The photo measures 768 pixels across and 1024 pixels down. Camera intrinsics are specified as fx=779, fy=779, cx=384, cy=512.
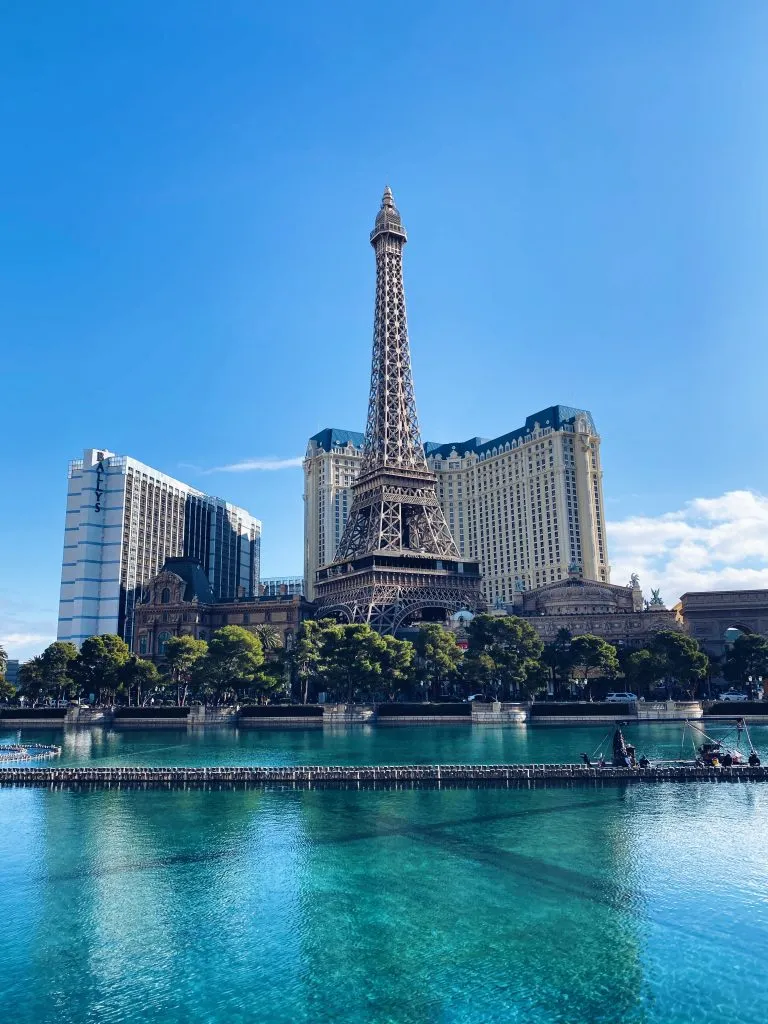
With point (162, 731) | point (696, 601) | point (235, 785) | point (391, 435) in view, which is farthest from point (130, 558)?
point (235, 785)

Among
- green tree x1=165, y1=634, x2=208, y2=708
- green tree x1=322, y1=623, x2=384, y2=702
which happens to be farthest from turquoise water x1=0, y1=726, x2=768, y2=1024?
green tree x1=165, y1=634, x2=208, y2=708

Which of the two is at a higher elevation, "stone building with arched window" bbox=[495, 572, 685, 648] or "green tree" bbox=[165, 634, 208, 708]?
"stone building with arched window" bbox=[495, 572, 685, 648]

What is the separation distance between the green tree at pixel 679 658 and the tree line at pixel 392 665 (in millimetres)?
141

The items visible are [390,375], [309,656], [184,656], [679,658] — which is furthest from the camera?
[390,375]

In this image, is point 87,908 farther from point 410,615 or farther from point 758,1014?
point 410,615

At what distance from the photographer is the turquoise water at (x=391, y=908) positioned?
23.0 m

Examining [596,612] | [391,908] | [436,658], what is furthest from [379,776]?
[596,612]

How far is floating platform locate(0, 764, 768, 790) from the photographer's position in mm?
54344

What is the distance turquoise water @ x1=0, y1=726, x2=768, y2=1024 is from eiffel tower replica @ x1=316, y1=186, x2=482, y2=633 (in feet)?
281

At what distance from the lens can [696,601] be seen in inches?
5290

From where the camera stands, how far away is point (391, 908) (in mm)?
30062

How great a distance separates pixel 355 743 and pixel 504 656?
32.6 meters

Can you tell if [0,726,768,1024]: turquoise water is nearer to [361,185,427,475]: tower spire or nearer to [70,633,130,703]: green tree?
[70,633,130,703]: green tree

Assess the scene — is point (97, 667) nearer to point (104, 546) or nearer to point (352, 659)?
point (352, 659)
